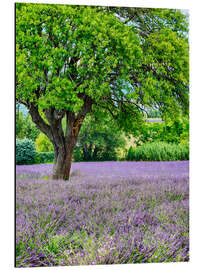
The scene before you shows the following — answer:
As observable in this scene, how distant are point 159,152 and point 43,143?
147 centimetres

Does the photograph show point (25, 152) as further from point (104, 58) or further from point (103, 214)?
point (104, 58)

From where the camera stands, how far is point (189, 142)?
4.05m

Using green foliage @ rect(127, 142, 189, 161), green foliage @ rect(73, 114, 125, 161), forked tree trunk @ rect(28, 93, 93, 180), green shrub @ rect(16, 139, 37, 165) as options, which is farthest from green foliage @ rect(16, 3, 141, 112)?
green foliage @ rect(127, 142, 189, 161)

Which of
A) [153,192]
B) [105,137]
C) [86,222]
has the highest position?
[105,137]

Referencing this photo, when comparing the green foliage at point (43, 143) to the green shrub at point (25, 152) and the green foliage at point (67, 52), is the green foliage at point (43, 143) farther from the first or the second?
the green foliage at point (67, 52)

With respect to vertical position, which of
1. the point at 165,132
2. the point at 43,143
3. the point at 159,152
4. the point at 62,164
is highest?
the point at 165,132

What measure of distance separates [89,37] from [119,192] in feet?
6.10

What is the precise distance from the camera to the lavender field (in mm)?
3203

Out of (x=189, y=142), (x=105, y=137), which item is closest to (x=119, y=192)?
(x=105, y=137)

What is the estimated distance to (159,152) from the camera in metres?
4.09

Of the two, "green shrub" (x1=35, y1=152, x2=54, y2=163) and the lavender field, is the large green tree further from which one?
the lavender field

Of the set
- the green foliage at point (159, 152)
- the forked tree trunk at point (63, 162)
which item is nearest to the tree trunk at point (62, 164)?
the forked tree trunk at point (63, 162)

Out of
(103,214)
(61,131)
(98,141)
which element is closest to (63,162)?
(61,131)
